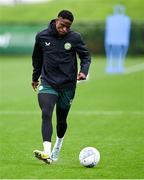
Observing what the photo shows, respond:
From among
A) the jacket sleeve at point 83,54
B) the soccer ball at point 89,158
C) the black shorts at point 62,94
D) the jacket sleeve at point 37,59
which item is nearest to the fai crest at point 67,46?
the jacket sleeve at point 83,54

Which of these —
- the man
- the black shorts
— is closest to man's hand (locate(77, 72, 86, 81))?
the man

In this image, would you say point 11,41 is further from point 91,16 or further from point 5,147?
point 5,147

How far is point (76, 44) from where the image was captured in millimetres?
11945

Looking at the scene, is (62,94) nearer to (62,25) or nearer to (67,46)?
(67,46)

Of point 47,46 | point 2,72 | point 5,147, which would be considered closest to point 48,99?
point 47,46

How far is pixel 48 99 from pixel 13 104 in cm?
1036

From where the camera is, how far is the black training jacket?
11.9 m

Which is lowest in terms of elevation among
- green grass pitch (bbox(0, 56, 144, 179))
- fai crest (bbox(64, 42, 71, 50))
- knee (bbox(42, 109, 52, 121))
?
green grass pitch (bbox(0, 56, 144, 179))

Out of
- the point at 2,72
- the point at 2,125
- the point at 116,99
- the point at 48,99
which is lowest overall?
the point at 2,72

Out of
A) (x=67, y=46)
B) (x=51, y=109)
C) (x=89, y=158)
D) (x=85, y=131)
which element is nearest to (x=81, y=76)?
(x=67, y=46)

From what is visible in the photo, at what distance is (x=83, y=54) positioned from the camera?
12.1 m

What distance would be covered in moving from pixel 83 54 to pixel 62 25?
2.22 feet

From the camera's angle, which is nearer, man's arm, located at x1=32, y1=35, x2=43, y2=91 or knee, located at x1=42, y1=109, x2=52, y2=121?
knee, located at x1=42, y1=109, x2=52, y2=121

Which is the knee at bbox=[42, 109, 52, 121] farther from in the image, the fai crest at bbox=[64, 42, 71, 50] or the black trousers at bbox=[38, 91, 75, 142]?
the fai crest at bbox=[64, 42, 71, 50]
